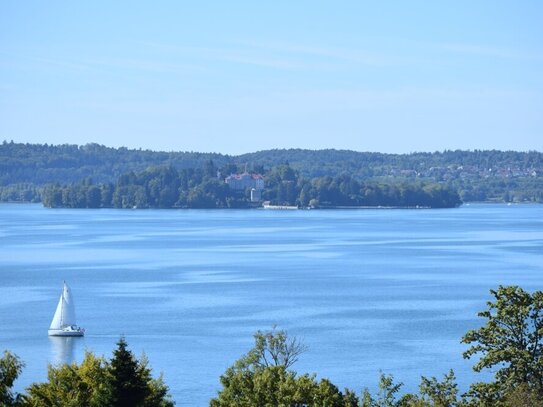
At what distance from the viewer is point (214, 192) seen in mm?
161750

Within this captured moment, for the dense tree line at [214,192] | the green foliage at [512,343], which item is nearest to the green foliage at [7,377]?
the green foliage at [512,343]

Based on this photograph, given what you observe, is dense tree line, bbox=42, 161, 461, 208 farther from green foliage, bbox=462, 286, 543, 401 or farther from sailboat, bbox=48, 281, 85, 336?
green foliage, bbox=462, 286, 543, 401

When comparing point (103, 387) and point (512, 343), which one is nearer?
point (103, 387)

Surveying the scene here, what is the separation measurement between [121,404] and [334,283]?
38.6 meters

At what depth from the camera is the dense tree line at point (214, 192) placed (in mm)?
161125

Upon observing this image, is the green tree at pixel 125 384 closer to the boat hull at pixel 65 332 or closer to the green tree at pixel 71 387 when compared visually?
the green tree at pixel 71 387

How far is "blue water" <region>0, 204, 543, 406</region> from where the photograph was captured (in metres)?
32.5

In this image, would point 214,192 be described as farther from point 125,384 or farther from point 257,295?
point 125,384

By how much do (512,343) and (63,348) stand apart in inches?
815

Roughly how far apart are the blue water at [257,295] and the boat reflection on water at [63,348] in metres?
0.06

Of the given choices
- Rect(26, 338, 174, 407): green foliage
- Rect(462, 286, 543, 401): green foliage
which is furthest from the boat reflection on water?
Rect(462, 286, 543, 401): green foliage

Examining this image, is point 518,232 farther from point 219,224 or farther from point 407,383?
point 407,383

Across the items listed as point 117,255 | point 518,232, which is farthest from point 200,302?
point 518,232

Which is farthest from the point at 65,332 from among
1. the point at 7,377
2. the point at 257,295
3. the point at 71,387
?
the point at 7,377
